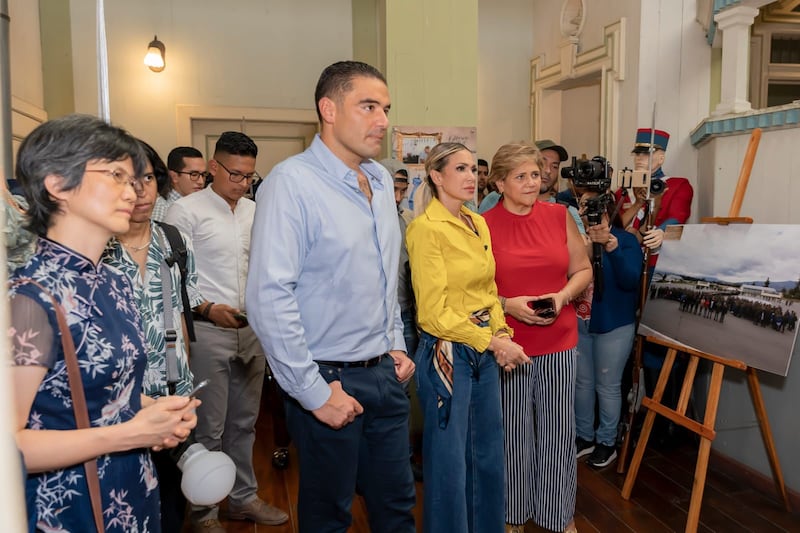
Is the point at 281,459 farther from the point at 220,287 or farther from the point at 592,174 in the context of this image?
the point at 592,174

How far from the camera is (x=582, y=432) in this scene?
9.82ft

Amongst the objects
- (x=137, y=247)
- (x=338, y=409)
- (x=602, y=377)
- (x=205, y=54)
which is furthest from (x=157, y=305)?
(x=205, y=54)

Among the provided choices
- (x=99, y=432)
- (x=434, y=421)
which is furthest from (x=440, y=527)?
(x=99, y=432)

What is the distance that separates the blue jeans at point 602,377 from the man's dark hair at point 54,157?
2.48 m

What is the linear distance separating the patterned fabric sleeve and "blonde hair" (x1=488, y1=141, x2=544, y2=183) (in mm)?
1641

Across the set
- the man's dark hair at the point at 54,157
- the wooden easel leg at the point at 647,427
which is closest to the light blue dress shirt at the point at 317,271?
the man's dark hair at the point at 54,157

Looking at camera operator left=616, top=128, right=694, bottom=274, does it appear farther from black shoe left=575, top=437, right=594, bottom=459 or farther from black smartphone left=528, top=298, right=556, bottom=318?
black shoe left=575, top=437, right=594, bottom=459

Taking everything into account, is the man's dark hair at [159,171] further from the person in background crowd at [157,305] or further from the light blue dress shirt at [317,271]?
the light blue dress shirt at [317,271]

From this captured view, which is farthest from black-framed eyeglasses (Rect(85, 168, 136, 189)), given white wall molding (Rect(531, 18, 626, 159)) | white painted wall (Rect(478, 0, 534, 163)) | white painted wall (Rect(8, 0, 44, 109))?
white painted wall (Rect(478, 0, 534, 163))

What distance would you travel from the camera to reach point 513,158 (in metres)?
2.12

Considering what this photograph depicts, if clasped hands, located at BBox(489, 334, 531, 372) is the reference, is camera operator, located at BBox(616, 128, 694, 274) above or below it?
above

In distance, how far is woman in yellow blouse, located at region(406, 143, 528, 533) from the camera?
187 cm

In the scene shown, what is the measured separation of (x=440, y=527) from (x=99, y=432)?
4.26 feet

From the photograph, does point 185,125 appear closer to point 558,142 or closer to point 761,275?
point 558,142
